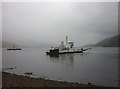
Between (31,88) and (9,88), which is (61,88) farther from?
(9,88)

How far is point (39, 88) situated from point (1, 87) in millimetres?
2982

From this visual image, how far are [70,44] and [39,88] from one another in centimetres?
11694

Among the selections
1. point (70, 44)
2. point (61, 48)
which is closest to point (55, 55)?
point (61, 48)

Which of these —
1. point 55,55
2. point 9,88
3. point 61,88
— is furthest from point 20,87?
point 55,55

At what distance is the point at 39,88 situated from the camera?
11594 millimetres

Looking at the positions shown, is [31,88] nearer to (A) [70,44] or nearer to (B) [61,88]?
(B) [61,88]

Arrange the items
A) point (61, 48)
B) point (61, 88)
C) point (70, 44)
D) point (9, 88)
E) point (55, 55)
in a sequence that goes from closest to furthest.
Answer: point (9, 88) → point (61, 88) → point (55, 55) → point (61, 48) → point (70, 44)

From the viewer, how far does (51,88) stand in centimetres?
1156

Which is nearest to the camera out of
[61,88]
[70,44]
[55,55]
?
[61,88]

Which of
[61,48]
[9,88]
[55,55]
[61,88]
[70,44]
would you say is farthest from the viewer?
[70,44]

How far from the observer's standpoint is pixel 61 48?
118 m

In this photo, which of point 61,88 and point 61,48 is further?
point 61,48

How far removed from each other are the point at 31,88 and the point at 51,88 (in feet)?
5.33

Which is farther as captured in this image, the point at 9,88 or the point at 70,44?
the point at 70,44
